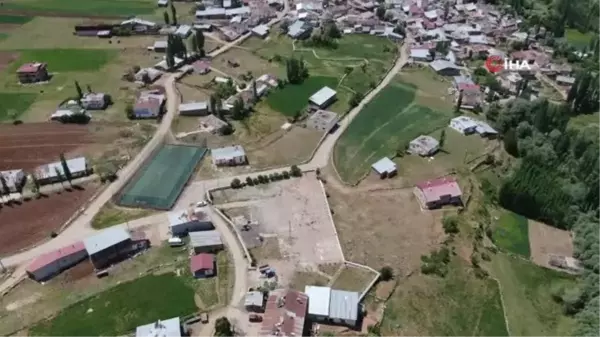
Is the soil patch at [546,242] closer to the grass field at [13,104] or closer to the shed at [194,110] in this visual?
the shed at [194,110]

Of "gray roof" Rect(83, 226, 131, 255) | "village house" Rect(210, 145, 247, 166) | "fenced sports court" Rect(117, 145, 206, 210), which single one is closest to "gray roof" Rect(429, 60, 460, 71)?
"village house" Rect(210, 145, 247, 166)

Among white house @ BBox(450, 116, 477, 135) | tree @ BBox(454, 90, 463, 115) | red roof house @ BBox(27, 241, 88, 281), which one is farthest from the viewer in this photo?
tree @ BBox(454, 90, 463, 115)

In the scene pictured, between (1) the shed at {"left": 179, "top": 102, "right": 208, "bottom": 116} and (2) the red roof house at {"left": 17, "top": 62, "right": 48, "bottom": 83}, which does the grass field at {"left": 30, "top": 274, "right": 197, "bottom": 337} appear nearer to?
(1) the shed at {"left": 179, "top": 102, "right": 208, "bottom": 116}

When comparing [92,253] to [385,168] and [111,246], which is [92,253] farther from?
[385,168]

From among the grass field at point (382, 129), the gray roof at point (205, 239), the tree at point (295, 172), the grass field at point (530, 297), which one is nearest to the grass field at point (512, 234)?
the grass field at point (530, 297)

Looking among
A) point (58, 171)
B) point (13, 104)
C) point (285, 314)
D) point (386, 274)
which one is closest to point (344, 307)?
point (285, 314)

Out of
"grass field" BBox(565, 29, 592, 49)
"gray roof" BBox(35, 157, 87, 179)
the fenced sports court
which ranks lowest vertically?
"grass field" BBox(565, 29, 592, 49)
